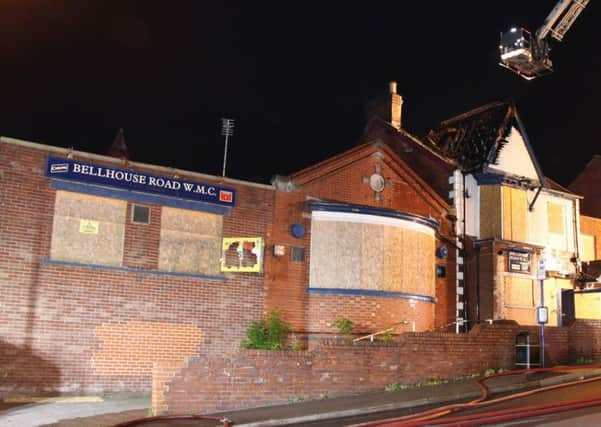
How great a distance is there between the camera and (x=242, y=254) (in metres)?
19.2

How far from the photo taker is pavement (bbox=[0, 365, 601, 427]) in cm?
1337

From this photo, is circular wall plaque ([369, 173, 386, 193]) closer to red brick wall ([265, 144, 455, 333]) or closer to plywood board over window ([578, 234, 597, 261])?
red brick wall ([265, 144, 455, 333])

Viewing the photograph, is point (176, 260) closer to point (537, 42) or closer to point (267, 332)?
point (267, 332)

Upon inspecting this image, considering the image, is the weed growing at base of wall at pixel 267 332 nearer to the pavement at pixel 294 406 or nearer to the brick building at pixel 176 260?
the brick building at pixel 176 260

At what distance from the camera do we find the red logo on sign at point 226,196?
19203 mm

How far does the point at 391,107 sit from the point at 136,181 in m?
15.4

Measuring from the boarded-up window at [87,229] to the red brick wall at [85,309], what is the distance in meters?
0.22

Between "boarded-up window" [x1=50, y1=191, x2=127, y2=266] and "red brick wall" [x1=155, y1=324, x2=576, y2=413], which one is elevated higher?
"boarded-up window" [x1=50, y1=191, x2=127, y2=266]

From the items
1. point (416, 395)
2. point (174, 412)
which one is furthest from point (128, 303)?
point (416, 395)

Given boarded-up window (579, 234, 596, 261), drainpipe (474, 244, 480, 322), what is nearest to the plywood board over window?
boarded-up window (579, 234, 596, 261)

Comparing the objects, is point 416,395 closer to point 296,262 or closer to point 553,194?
point 296,262

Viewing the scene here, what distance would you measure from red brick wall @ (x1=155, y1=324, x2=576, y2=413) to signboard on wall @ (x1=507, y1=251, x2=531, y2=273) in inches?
231

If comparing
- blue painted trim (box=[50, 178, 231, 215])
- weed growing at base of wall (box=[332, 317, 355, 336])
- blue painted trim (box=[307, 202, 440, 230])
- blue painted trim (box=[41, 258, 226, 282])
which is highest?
blue painted trim (box=[307, 202, 440, 230])

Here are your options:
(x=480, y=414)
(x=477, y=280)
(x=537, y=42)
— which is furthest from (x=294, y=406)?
(x=537, y=42)
